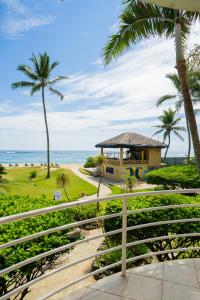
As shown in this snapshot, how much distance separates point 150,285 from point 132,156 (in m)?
27.1

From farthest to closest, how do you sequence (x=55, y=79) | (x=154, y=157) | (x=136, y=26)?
(x=55, y=79) → (x=154, y=157) → (x=136, y=26)

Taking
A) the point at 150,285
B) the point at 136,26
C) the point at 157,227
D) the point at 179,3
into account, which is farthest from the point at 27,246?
the point at 136,26

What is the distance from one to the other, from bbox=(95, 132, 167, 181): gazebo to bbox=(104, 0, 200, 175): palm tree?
18.4 metres

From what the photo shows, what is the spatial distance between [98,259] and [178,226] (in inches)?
113

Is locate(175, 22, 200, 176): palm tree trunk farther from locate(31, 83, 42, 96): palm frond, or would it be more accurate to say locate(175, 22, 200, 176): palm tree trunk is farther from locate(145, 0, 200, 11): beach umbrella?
locate(31, 83, 42, 96): palm frond

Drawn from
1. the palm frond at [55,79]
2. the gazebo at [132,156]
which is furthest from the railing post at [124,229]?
the palm frond at [55,79]

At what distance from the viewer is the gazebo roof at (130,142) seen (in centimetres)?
2598

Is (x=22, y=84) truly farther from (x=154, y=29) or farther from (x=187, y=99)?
Result: (x=187, y=99)

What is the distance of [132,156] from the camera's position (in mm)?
29922

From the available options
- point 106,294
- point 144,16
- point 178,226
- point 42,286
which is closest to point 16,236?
point 106,294

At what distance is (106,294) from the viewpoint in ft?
9.11

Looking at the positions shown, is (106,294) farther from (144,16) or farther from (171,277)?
(144,16)

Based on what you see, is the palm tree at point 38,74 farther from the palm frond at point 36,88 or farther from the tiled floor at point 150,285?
the tiled floor at point 150,285

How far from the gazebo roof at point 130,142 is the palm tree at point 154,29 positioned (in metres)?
18.4
